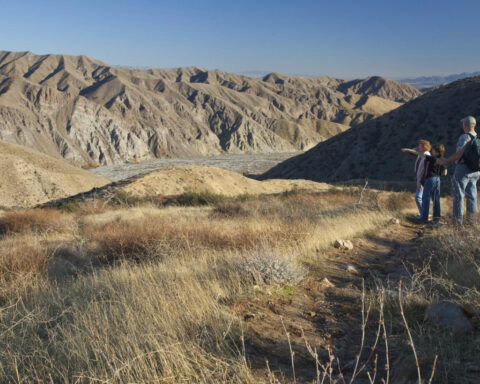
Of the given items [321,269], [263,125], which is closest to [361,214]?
[321,269]

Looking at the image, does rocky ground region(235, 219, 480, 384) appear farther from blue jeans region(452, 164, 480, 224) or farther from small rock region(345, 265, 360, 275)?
blue jeans region(452, 164, 480, 224)

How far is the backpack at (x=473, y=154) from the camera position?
656 centimetres

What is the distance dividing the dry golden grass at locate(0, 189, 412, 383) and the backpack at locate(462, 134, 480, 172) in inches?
85.0

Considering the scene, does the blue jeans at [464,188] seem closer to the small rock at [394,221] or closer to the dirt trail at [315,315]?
the small rock at [394,221]

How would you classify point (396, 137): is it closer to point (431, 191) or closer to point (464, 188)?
point (431, 191)

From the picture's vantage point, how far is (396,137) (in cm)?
4278

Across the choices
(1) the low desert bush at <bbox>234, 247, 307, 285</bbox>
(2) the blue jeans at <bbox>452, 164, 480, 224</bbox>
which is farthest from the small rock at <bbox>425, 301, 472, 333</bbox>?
(2) the blue jeans at <bbox>452, 164, 480, 224</bbox>

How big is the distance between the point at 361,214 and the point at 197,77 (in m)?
202

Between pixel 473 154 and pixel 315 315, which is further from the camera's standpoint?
pixel 473 154

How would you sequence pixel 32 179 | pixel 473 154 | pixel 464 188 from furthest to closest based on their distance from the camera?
pixel 32 179
pixel 464 188
pixel 473 154

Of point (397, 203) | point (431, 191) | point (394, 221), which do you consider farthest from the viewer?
point (397, 203)

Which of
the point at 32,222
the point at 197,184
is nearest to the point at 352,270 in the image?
the point at 32,222

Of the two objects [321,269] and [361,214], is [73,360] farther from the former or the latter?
[361,214]

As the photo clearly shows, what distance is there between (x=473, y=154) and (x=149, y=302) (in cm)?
651
